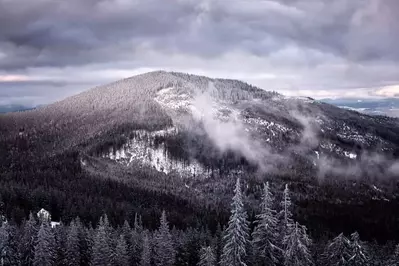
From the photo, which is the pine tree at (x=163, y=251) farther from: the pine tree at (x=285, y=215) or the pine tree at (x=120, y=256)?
the pine tree at (x=285, y=215)

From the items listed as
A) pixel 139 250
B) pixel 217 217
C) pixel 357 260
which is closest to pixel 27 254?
pixel 139 250

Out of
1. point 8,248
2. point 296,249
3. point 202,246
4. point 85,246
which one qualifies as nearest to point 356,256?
point 296,249

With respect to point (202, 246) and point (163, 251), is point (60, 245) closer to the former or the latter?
point (163, 251)

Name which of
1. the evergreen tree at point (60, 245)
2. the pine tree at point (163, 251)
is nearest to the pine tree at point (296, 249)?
the pine tree at point (163, 251)

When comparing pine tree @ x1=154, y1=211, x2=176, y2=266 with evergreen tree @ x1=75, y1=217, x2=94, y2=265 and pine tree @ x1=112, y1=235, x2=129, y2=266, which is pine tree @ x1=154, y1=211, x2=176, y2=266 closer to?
pine tree @ x1=112, y1=235, x2=129, y2=266

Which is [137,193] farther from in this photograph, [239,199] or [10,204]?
[239,199]

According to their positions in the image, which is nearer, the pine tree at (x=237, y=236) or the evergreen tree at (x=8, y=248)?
the pine tree at (x=237, y=236)

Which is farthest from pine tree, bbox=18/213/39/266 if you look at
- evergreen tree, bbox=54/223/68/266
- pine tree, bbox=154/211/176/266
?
pine tree, bbox=154/211/176/266
